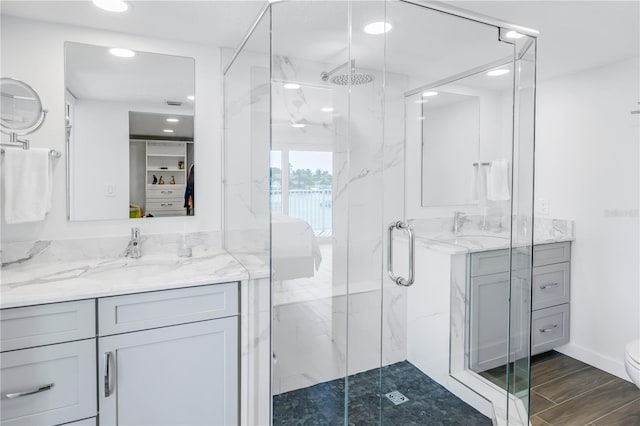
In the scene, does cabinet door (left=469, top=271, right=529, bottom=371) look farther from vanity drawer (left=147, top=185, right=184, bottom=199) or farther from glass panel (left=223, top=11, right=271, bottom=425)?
vanity drawer (left=147, top=185, right=184, bottom=199)

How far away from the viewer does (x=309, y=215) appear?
1658mm

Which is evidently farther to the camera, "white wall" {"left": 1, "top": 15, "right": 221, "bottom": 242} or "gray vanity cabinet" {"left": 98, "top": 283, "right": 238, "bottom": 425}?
"white wall" {"left": 1, "top": 15, "right": 221, "bottom": 242}

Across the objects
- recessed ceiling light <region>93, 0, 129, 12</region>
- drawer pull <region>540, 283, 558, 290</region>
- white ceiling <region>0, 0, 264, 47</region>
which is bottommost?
drawer pull <region>540, 283, 558, 290</region>

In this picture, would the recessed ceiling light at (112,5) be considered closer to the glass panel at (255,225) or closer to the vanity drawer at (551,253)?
the glass panel at (255,225)

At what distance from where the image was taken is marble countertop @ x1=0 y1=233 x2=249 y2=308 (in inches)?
56.6

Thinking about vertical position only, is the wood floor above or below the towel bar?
below

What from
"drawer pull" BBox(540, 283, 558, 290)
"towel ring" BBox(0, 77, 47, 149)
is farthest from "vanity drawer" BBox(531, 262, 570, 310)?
"towel ring" BBox(0, 77, 47, 149)

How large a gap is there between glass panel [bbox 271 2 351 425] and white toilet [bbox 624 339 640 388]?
136cm

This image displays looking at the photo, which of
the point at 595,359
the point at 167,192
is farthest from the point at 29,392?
the point at 595,359

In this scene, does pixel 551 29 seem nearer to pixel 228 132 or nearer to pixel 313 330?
pixel 228 132

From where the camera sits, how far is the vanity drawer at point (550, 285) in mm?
2820

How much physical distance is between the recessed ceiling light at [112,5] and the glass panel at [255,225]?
572mm

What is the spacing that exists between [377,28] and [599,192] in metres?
2.23

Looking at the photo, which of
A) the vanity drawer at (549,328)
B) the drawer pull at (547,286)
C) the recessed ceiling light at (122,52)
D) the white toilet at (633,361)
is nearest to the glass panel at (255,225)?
the recessed ceiling light at (122,52)
